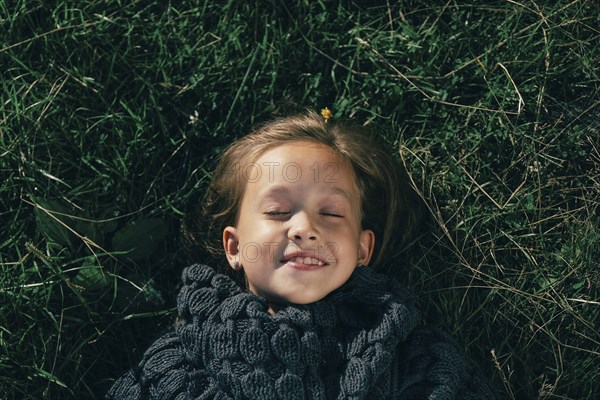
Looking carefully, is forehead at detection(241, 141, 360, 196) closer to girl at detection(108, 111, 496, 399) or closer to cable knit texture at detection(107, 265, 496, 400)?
girl at detection(108, 111, 496, 399)

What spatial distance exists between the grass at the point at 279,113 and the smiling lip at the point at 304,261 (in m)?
0.45

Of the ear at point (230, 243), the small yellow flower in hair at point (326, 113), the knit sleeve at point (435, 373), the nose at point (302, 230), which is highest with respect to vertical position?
the small yellow flower in hair at point (326, 113)

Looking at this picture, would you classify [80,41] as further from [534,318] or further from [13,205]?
[534,318]

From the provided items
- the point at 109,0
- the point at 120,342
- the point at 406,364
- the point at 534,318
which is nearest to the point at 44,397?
the point at 120,342

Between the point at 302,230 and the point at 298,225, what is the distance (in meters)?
0.02

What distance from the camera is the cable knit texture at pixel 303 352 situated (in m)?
2.39

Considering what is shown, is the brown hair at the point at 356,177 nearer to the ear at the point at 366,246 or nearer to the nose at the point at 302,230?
the ear at the point at 366,246

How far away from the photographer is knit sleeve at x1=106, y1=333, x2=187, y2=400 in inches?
97.6

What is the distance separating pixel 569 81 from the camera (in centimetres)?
289

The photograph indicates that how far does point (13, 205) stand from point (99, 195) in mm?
288

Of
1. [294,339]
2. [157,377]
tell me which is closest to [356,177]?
[294,339]

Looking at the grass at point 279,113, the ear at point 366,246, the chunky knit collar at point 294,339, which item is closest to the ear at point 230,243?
the chunky knit collar at point 294,339

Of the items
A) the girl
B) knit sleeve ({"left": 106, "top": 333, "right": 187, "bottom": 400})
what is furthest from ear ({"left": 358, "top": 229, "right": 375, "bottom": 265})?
knit sleeve ({"left": 106, "top": 333, "right": 187, "bottom": 400})

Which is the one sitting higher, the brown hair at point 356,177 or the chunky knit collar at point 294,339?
the brown hair at point 356,177
